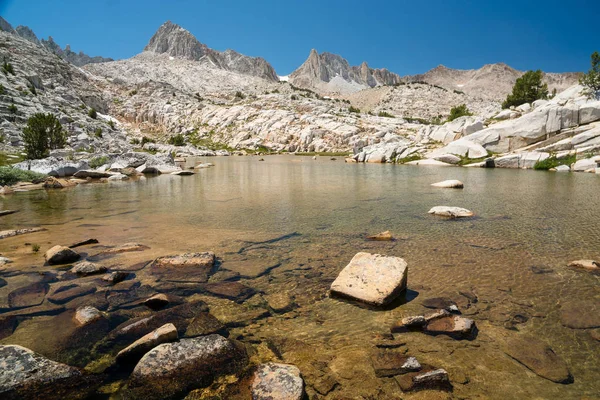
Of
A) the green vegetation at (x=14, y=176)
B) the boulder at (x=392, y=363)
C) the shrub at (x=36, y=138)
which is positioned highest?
the shrub at (x=36, y=138)

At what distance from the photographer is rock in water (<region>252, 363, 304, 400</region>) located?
14.7 ft

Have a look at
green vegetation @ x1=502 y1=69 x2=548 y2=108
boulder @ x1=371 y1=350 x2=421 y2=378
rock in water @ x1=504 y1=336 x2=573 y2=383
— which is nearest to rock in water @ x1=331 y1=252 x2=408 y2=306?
boulder @ x1=371 y1=350 x2=421 y2=378

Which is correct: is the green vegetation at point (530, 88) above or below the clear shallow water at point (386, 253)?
above

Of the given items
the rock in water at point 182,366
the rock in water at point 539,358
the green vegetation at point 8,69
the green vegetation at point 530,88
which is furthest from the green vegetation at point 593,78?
the green vegetation at point 8,69

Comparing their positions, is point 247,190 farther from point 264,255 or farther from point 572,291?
point 572,291

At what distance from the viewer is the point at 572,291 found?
25.3 ft

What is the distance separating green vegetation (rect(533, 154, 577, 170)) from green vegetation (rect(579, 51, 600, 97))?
16.4 m

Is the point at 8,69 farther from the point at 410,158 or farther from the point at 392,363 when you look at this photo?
the point at 392,363

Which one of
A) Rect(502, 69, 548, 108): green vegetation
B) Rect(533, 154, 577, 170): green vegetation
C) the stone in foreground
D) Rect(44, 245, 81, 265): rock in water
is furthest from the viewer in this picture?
Rect(502, 69, 548, 108): green vegetation

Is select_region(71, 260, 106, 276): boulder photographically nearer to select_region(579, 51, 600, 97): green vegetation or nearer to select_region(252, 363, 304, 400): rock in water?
select_region(252, 363, 304, 400): rock in water

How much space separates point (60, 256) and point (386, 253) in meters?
10.4

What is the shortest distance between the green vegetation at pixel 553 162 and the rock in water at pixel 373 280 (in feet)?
145

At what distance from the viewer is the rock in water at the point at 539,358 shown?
16.4ft

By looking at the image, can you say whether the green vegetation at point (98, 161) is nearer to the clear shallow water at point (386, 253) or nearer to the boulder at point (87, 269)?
the clear shallow water at point (386, 253)
